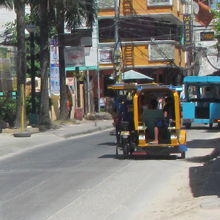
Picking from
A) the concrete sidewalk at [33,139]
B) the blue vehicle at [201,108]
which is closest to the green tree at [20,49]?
the concrete sidewalk at [33,139]

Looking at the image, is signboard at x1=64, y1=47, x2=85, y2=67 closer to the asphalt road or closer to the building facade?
the building facade

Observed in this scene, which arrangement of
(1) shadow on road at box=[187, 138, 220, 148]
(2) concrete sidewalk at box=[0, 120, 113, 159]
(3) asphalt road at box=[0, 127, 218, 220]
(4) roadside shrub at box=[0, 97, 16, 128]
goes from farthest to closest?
1. (4) roadside shrub at box=[0, 97, 16, 128]
2. (2) concrete sidewalk at box=[0, 120, 113, 159]
3. (1) shadow on road at box=[187, 138, 220, 148]
4. (3) asphalt road at box=[0, 127, 218, 220]

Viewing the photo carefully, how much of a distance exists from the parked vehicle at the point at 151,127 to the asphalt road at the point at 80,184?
15.4 inches

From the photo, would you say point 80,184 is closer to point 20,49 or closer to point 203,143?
point 203,143

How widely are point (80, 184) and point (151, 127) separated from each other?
467 centimetres

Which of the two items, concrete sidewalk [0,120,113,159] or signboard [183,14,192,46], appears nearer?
concrete sidewalk [0,120,113,159]

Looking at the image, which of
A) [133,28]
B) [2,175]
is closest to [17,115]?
[2,175]

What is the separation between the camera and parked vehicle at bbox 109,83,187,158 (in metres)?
15.7

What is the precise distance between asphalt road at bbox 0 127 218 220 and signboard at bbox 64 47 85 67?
1648 centimetres

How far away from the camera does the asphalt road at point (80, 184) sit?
9.27 m

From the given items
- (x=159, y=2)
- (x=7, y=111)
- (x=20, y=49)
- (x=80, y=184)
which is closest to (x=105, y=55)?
(x=159, y=2)

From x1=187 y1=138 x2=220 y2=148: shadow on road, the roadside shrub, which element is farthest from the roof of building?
x1=187 y1=138 x2=220 y2=148: shadow on road

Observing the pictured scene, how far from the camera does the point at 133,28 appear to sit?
4750 centimetres

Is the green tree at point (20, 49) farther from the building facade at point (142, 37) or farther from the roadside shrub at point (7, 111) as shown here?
the building facade at point (142, 37)
